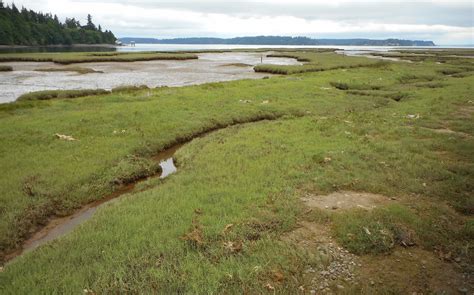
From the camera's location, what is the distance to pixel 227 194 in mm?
12562

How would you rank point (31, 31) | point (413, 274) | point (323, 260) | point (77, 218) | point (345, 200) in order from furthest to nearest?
1. point (31, 31)
2. point (77, 218)
3. point (345, 200)
4. point (323, 260)
5. point (413, 274)

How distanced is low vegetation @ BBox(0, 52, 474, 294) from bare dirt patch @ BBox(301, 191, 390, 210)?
339mm

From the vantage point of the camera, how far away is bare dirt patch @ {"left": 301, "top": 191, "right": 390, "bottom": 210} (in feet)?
38.2

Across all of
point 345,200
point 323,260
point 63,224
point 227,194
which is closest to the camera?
point 323,260

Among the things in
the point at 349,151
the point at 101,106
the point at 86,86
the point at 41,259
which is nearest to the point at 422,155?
the point at 349,151

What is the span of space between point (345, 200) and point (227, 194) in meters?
4.19

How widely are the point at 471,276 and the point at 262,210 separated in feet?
19.0

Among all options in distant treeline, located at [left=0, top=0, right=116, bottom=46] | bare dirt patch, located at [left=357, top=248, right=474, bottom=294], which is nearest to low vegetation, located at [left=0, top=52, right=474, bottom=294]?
bare dirt patch, located at [left=357, top=248, right=474, bottom=294]

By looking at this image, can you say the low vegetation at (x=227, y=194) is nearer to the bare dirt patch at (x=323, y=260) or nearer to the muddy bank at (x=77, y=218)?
the bare dirt patch at (x=323, y=260)

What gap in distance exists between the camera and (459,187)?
43.2 feet

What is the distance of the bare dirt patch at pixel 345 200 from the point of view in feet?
38.2

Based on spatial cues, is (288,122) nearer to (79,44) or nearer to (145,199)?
(145,199)

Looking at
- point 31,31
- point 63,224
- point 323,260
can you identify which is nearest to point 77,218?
point 63,224

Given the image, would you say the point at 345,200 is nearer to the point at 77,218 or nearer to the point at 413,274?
the point at 413,274
